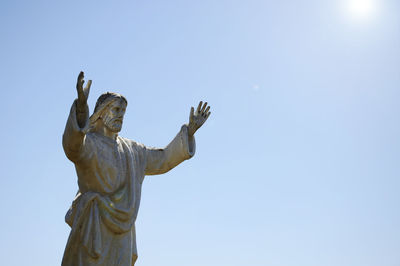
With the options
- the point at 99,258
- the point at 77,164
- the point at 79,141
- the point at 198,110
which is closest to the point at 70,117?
the point at 79,141

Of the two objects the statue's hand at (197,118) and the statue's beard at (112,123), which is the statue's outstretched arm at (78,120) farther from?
the statue's hand at (197,118)

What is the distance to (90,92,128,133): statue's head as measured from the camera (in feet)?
27.8

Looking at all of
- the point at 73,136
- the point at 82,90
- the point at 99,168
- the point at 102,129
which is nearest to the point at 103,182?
the point at 99,168

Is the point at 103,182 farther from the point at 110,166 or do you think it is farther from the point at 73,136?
the point at 73,136

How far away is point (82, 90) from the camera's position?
7039 mm

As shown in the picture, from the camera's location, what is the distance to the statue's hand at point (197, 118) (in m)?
9.18

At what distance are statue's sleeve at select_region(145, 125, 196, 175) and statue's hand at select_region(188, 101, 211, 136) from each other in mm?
134

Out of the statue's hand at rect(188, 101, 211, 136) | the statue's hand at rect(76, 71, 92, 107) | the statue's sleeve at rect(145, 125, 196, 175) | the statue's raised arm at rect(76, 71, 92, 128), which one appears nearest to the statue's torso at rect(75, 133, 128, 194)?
the statue's raised arm at rect(76, 71, 92, 128)

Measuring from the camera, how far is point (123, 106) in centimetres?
859

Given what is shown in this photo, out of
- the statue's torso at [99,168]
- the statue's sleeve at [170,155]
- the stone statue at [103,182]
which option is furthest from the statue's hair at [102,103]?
the statue's sleeve at [170,155]

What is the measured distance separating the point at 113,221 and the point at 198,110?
2.74 meters

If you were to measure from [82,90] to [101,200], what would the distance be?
1.84 meters

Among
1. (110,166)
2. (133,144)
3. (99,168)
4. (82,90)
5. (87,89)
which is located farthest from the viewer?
(133,144)

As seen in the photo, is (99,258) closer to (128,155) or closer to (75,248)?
(75,248)
